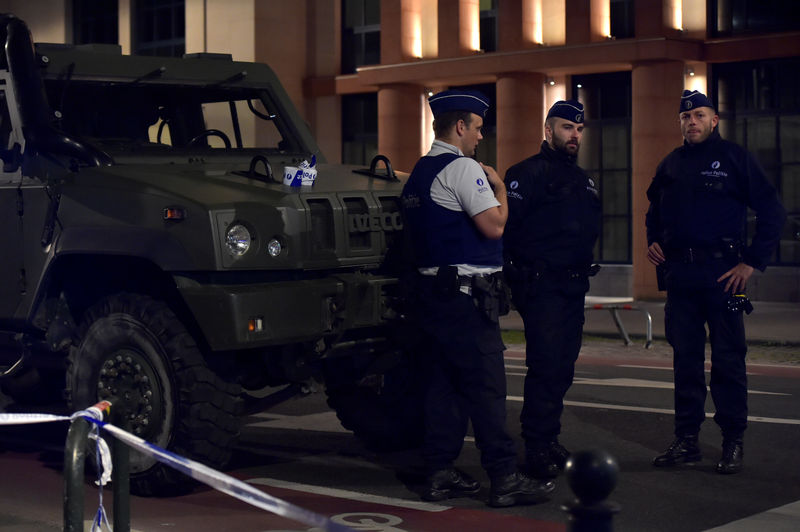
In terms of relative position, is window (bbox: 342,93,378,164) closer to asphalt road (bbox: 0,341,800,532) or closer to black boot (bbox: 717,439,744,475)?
asphalt road (bbox: 0,341,800,532)

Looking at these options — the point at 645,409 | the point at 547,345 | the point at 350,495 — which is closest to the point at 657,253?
Answer: the point at 547,345

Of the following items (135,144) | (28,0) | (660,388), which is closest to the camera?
(135,144)

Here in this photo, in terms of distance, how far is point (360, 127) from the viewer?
98.3ft

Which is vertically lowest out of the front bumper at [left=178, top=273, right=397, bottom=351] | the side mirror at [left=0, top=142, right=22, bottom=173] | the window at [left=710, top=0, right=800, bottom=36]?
the front bumper at [left=178, top=273, right=397, bottom=351]

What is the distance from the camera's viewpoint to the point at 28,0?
1438 inches

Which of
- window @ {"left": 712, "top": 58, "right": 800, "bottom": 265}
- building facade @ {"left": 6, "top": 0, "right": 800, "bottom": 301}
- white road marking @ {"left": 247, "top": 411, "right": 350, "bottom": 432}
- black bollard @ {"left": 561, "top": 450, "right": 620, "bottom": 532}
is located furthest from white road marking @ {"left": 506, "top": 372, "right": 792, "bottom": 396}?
window @ {"left": 712, "top": 58, "right": 800, "bottom": 265}

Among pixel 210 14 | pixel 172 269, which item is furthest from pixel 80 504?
pixel 210 14

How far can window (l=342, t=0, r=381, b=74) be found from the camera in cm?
2988

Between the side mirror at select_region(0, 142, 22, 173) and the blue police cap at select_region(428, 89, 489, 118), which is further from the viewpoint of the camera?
the side mirror at select_region(0, 142, 22, 173)

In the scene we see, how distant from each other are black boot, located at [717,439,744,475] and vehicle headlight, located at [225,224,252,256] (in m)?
2.79

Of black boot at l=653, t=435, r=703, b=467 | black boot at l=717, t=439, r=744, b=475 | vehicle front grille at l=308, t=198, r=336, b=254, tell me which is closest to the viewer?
vehicle front grille at l=308, t=198, r=336, b=254

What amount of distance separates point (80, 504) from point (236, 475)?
3.27 m

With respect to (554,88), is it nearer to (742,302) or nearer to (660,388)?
(660,388)

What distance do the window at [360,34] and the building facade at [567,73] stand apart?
0.03m
